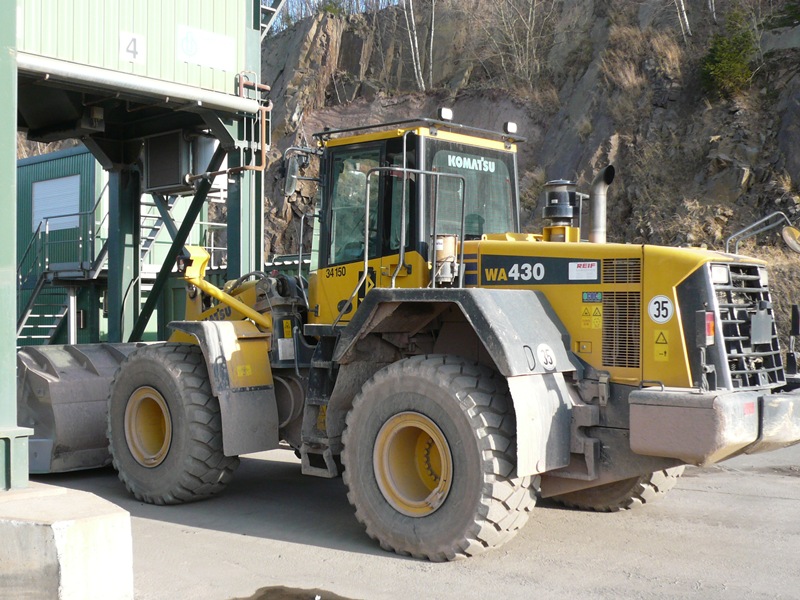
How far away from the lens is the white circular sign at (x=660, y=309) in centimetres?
602

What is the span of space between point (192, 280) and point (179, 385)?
116cm

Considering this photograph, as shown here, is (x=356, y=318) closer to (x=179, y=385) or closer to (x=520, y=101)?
(x=179, y=385)

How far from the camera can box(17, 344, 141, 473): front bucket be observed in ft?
30.1

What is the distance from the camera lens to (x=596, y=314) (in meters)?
6.36

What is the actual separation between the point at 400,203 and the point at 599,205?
1.57m

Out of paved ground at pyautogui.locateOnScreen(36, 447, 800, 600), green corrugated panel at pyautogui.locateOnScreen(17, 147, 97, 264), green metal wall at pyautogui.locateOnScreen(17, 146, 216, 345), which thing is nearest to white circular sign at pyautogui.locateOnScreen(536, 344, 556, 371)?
paved ground at pyautogui.locateOnScreen(36, 447, 800, 600)

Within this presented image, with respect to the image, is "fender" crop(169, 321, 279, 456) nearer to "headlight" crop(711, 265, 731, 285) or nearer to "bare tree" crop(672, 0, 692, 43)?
"headlight" crop(711, 265, 731, 285)

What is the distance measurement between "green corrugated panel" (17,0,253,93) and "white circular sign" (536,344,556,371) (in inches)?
283

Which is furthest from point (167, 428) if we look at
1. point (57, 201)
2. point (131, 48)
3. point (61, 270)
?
point (57, 201)

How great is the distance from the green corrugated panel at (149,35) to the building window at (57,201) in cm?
852

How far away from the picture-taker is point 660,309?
605 cm

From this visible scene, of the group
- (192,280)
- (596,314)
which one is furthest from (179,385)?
(596,314)

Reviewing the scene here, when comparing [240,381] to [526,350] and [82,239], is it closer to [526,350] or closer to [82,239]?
Answer: [526,350]

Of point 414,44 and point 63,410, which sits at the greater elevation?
point 414,44
